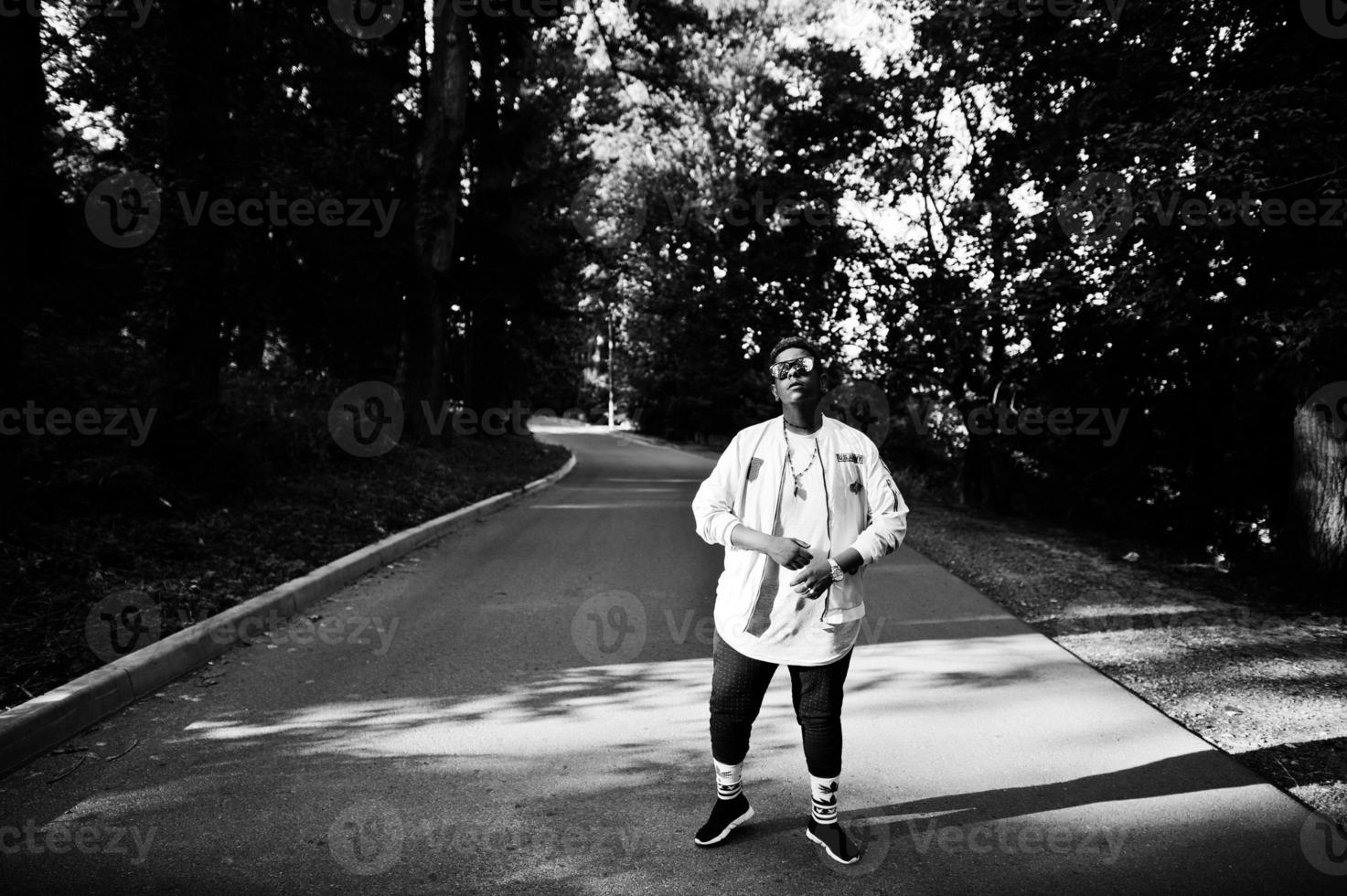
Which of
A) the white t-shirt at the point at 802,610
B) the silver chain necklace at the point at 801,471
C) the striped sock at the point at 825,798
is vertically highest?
the silver chain necklace at the point at 801,471

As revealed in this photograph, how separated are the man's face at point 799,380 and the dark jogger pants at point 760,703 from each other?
95 centimetres

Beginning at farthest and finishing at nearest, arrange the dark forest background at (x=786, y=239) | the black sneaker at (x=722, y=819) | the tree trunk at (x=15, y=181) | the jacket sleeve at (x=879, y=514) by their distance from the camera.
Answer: the dark forest background at (x=786, y=239) → the tree trunk at (x=15, y=181) → the black sneaker at (x=722, y=819) → the jacket sleeve at (x=879, y=514)

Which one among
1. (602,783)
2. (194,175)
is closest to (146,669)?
(602,783)

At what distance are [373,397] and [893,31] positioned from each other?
1224 cm

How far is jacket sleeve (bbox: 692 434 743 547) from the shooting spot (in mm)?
3268

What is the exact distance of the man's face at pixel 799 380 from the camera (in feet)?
10.8

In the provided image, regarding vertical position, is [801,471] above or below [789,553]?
above

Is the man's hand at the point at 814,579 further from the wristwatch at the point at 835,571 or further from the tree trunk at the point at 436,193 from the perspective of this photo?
the tree trunk at the point at 436,193

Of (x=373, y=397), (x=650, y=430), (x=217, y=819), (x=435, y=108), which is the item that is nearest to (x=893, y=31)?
(x=435, y=108)

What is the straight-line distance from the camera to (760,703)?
3.31 metres

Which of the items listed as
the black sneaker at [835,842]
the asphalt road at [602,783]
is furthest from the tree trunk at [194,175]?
the black sneaker at [835,842]

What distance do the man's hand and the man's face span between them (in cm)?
60

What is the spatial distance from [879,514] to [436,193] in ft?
52.3

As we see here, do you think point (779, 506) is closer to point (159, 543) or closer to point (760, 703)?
point (760, 703)
